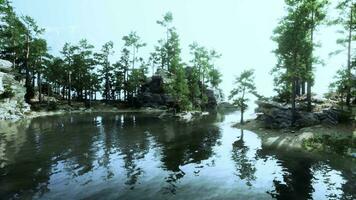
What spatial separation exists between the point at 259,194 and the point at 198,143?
16714mm

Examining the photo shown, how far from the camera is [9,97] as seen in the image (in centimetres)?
6172

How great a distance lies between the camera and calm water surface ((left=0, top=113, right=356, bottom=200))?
712 inches

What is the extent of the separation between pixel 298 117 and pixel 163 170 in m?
24.9

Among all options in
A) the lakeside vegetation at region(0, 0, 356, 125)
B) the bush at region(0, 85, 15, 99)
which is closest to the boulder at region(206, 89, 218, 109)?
the lakeside vegetation at region(0, 0, 356, 125)

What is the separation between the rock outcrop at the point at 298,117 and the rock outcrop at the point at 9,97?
148ft

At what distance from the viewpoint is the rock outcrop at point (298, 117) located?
3931cm

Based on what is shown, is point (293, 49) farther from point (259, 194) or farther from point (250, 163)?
point (259, 194)

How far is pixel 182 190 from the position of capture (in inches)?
734

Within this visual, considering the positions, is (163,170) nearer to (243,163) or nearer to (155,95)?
(243,163)

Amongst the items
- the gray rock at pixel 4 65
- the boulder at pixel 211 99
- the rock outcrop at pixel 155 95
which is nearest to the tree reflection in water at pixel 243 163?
the gray rock at pixel 4 65

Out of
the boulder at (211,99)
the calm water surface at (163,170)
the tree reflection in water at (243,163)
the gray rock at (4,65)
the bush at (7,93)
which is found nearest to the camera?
the calm water surface at (163,170)

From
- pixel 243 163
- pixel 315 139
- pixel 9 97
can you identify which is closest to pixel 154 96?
pixel 9 97

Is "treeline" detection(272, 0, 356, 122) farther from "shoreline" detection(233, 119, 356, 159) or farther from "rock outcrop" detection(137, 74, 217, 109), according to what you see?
"rock outcrop" detection(137, 74, 217, 109)

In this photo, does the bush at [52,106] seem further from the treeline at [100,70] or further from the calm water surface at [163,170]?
the calm water surface at [163,170]
